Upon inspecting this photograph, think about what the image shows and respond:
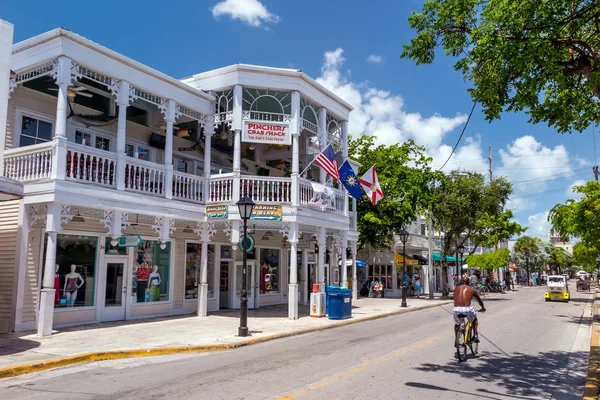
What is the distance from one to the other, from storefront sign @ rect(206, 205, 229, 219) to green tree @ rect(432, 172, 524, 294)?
60.5 feet

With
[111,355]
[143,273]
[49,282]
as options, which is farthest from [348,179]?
[111,355]

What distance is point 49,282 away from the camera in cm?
1328

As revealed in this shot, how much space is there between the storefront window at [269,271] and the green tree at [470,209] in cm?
1297

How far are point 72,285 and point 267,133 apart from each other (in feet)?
28.6

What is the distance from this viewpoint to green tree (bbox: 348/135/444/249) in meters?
30.9

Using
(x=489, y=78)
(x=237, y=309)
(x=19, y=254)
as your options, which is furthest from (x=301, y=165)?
(x=489, y=78)

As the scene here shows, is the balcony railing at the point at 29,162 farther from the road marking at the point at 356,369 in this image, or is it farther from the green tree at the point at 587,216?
the green tree at the point at 587,216

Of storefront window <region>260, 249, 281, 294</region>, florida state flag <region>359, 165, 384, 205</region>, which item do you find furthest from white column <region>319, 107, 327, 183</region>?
storefront window <region>260, 249, 281, 294</region>

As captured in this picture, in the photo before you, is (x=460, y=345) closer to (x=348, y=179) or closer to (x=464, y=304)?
(x=464, y=304)

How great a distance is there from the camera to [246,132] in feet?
60.5

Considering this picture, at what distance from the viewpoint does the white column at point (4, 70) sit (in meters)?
12.9

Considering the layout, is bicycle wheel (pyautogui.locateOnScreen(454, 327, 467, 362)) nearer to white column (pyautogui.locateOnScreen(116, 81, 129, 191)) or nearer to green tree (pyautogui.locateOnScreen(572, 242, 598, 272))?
white column (pyautogui.locateOnScreen(116, 81, 129, 191))

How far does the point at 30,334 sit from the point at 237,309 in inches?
387

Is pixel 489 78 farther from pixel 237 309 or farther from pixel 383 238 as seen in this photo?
pixel 383 238
